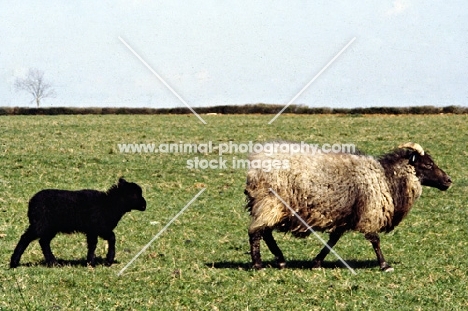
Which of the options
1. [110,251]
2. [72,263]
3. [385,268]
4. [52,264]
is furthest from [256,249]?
[52,264]

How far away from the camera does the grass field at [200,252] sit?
898cm

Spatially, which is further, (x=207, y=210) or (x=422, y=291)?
(x=207, y=210)

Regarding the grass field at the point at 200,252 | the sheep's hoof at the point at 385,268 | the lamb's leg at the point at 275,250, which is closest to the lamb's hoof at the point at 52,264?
the grass field at the point at 200,252

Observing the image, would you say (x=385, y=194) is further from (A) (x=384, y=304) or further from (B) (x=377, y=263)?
(A) (x=384, y=304)

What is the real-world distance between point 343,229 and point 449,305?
3.01 metres

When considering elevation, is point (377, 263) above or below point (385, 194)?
below

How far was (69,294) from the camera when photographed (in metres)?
9.04

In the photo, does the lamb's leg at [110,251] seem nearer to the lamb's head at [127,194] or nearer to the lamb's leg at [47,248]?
the lamb's head at [127,194]

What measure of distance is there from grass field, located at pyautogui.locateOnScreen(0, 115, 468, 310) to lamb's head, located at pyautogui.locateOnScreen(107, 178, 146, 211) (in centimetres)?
111

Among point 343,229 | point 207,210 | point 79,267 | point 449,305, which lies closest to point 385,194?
point 343,229

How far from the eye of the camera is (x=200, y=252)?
1320 cm

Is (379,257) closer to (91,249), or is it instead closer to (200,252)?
(200,252)

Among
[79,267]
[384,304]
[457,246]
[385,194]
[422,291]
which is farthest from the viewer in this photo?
[457,246]

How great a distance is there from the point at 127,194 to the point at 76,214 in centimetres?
111
